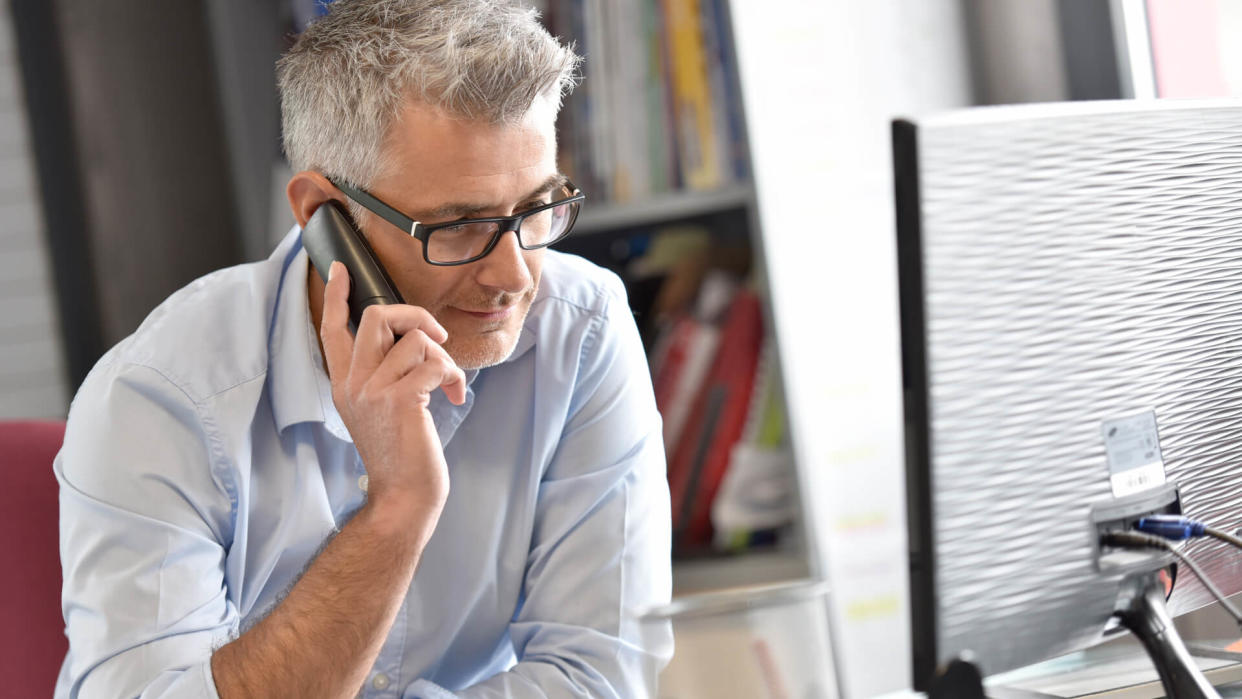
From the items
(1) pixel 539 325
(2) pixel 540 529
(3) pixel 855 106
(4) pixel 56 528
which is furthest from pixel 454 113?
(3) pixel 855 106

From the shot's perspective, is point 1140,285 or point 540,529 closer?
point 1140,285

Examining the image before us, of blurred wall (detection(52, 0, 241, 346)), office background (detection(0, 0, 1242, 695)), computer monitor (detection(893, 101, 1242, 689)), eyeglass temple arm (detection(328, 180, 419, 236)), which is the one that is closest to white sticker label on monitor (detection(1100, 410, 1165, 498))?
computer monitor (detection(893, 101, 1242, 689))

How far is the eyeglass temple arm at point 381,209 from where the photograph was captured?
43.5 inches

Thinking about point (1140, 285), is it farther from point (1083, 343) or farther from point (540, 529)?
point (540, 529)

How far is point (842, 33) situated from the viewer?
2000 mm

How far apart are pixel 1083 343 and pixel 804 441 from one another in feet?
4.12

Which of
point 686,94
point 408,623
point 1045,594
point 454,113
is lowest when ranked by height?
point 408,623

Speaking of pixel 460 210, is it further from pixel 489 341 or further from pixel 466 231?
pixel 489 341

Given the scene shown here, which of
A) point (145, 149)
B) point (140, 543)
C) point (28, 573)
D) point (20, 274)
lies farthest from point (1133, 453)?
point (20, 274)

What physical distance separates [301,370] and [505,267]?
24 cm

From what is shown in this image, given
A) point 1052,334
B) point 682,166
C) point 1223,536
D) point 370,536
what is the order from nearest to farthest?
point 1052,334 < point 1223,536 < point 370,536 < point 682,166

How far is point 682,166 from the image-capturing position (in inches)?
79.0

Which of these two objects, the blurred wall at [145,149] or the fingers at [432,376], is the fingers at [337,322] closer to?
the fingers at [432,376]

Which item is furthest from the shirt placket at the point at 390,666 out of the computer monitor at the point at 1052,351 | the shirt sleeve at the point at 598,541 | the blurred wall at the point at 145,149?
the blurred wall at the point at 145,149
